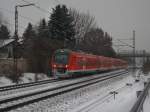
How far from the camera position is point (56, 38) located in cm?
5012

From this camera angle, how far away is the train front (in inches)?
1227

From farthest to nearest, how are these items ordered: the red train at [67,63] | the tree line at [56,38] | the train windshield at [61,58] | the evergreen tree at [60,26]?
the evergreen tree at [60,26]
the tree line at [56,38]
the train windshield at [61,58]
the red train at [67,63]

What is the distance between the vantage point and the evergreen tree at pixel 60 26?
168ft

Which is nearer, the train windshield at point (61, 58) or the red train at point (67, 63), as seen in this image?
the red train at point (67, 63)

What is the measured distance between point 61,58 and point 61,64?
2.35 ft

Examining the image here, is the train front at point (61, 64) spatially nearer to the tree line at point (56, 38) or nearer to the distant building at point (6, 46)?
the tree line at point (56, 38)

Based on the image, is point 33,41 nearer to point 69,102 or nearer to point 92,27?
point 69,102

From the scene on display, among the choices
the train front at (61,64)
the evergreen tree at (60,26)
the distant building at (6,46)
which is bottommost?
the train front at (61,64)

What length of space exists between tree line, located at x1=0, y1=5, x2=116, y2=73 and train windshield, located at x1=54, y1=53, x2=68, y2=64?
4399mm

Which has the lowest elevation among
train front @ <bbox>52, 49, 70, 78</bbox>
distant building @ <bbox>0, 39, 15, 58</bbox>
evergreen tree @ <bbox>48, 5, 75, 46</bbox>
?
train front @ <bbox>52, 49, 70, 78</bbox>

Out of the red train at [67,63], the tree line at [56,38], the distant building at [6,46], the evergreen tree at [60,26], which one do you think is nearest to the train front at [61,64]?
the red train at [67,63]

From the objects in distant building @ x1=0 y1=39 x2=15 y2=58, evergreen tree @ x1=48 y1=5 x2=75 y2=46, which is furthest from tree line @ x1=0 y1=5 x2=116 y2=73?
distant building @ x1=0 y1=39 x2=15 y2=58

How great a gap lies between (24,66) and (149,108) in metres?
26.5

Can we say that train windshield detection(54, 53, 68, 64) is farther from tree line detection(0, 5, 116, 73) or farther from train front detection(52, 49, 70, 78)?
tree line detection(0, 5, 116, 73)
